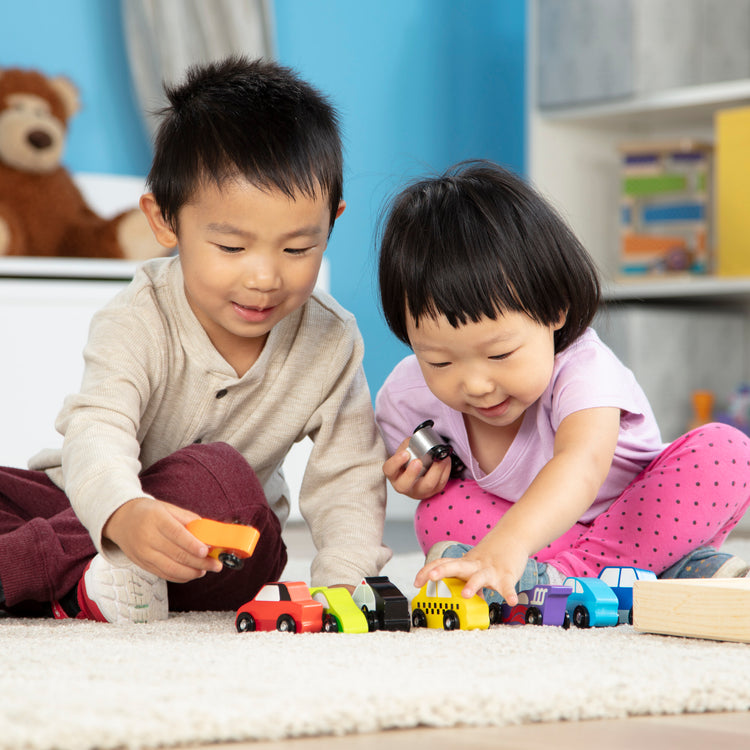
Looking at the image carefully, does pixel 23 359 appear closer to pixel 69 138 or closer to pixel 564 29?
pixel 69 138

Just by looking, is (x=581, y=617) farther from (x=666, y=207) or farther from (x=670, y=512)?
(x=666, y=207)

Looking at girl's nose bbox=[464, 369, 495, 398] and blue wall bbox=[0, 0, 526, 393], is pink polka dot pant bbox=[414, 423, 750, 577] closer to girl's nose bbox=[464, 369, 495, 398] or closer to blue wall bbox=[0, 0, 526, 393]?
girl's nose bbox=[464, 369, 495, 398]

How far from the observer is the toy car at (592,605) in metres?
0.90

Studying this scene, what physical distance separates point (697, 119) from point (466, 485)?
1.70m

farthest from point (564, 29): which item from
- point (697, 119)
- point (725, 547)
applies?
point (725, 547)

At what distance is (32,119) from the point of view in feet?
6.53

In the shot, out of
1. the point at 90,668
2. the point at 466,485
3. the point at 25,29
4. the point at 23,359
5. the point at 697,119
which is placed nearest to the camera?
the point at 90,668

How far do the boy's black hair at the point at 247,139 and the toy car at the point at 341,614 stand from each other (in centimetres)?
37

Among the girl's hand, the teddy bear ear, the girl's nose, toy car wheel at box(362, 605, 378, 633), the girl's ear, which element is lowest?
toy car wheel at box(362, 605, 378, 633)

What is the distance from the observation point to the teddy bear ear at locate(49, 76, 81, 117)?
2.04 metres

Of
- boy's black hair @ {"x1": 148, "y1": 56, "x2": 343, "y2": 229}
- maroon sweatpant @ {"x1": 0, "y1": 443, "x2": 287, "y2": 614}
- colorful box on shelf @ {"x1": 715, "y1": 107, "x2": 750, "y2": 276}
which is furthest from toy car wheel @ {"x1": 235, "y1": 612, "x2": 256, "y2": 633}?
colorful box on shelf @ {"x1": 715, "y1": 107, "x2": 750, "y2": 276}

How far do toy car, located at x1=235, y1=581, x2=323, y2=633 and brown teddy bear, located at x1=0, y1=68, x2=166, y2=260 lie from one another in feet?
4.15

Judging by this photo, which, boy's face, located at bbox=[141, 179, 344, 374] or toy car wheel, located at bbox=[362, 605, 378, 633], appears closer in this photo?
toy car wheel, located at bbox=[362, 605, 378, 633]

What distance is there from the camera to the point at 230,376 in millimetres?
1092
